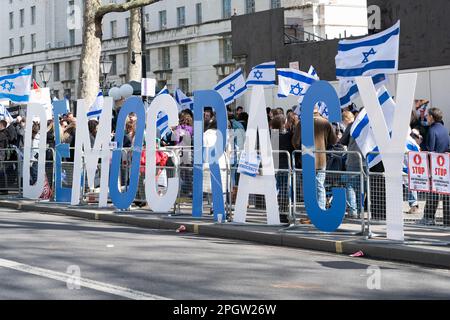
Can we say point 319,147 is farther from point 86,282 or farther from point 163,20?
point 163,20

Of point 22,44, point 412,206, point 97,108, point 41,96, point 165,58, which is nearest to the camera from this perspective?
point 412,206

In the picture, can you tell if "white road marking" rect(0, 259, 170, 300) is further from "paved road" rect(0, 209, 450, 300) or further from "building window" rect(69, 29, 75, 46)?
"building window" rect(69, 29, 75, 46)

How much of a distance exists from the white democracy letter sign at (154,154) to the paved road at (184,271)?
6.93ft

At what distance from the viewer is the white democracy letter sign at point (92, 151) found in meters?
16.8

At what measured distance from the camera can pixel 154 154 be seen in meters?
15.6

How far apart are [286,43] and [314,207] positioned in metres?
17.3

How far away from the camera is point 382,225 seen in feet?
40.7

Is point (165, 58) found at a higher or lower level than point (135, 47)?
higher

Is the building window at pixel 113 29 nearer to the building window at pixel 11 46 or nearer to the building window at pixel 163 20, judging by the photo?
the building window at pixel 163 20

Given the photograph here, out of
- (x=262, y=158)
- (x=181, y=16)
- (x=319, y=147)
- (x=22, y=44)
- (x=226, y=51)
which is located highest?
(x=22, y=44)

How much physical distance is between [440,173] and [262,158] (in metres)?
3.21

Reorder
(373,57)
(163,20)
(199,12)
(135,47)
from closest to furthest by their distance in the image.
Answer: (373,57) → (135,47) → (199,12) → (163,20)

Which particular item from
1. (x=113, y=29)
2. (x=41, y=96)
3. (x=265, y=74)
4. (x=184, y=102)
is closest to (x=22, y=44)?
(x=113, y=29)
